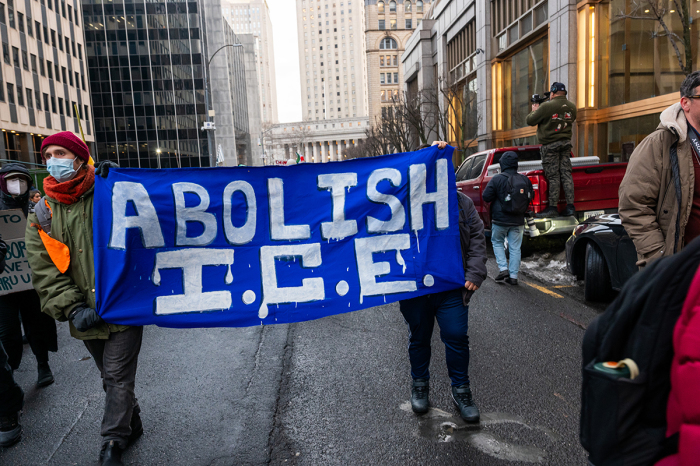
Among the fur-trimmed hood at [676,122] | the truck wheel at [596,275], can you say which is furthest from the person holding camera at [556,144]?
the fur-trimmed hood at [676,122]

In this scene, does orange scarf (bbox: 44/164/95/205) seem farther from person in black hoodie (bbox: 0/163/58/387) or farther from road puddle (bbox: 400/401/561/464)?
road puddle (bbox: 400/401/561/464)

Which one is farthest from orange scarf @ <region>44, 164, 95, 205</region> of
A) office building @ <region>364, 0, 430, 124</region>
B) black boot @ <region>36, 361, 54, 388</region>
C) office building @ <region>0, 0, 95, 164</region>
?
office building @ <region>364, 0, 430, 124</region>

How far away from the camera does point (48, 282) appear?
3051mm

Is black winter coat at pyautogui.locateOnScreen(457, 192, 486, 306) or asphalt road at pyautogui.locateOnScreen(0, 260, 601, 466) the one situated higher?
black winter coat at pyautogui.locateOnScreen(457, 192, 486, 306)

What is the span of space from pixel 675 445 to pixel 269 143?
117281 millimetres

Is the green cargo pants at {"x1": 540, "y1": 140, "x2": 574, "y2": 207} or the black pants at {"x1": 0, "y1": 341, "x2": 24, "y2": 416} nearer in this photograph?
the black pants at {"x1": 0, "y1": 341, "x2": 24, "y2": 416}

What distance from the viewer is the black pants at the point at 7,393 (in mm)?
3434

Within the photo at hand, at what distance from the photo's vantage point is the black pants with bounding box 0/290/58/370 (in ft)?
13.7

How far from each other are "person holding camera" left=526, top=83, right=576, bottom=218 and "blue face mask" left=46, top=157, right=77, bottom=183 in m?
7.75

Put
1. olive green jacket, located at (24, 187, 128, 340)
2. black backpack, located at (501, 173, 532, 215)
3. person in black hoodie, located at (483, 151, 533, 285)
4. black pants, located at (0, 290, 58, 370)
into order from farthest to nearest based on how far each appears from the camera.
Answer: person in black hoodie, located at (483, 151, 533, 285)
black backpack, located at (501, 173, 532, 215)
black pants, located at (0, 290, 58, 370)
olive green jacket, located at (24, 187, 128, 340)

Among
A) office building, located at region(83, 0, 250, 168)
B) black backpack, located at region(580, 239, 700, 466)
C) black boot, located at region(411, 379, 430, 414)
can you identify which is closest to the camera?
black backpack, located at region(580, 239, 700, 466)

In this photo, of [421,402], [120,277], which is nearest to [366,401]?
[421,402]

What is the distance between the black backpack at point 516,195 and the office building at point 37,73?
136 ft

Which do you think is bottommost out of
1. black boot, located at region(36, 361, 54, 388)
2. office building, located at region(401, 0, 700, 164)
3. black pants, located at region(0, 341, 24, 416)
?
black boot, located at region(36, 361, 54, 388)
